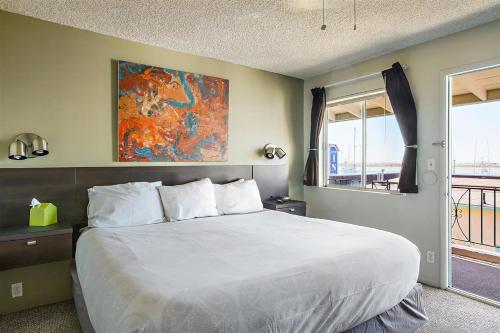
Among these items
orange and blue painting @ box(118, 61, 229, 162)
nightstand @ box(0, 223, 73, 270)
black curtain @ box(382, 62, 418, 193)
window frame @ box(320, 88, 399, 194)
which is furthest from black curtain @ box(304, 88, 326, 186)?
nightstand @ box(0, 223, 73, 270)

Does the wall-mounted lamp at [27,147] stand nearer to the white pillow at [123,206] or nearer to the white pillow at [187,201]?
the white pillow at [123,206]

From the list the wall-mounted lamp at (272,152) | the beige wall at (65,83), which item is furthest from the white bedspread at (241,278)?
the wall-mounted lamp at (272,152)

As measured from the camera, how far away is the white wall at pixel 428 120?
269 cm

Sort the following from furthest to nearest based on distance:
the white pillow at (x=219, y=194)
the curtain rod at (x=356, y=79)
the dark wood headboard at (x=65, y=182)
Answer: the curtain rod at (x=356, y=79) < the white pillow at (x=219, y=194) < the dark wood headboard at (x=65, y=182)

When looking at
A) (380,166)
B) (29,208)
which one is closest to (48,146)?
(29,208)

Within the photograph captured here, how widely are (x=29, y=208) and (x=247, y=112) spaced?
2530 mm

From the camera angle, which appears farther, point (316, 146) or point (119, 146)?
point (316, 146)

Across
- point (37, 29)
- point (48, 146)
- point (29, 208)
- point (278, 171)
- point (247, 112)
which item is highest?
point (37, 29)

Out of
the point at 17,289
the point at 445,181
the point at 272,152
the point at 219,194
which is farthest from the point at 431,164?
the point at 17,289

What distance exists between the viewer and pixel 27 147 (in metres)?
2.49

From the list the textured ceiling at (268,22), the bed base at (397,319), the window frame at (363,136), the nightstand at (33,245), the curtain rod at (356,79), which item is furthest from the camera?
the window frame at (363,136)

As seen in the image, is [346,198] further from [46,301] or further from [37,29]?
[37,29]

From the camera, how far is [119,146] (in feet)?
9.68

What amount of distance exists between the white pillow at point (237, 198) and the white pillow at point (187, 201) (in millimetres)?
120
